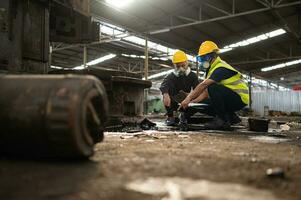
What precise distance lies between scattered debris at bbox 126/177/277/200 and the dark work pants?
11.5 ft

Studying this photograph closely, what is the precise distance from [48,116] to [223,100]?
142 inches

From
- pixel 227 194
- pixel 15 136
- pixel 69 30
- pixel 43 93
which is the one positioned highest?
pixel 69 30

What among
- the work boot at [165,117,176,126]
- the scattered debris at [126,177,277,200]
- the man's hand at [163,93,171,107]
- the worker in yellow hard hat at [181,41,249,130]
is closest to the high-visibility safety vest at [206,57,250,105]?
the worker in yellow hard hat at [181,41,249,130]

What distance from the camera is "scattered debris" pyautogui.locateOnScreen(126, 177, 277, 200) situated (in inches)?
48.1

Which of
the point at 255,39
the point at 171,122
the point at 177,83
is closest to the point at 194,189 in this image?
the point at 171,122

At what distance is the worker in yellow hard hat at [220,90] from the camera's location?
186 inches

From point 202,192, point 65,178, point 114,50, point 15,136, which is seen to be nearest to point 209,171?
point 202,192

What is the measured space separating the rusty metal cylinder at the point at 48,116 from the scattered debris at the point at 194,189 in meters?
0.53

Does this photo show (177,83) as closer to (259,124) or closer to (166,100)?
(166,100)

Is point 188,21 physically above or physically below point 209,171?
above

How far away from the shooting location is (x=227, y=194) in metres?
1.24

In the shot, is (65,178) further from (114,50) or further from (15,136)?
(114,50)

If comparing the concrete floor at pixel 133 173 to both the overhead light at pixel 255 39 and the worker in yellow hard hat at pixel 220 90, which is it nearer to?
the worker in yellow hard hat at pixel 220 90

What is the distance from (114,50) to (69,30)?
303 inches
